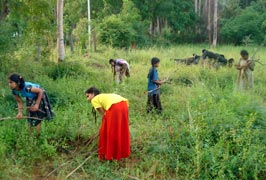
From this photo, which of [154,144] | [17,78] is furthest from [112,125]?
[17,78]

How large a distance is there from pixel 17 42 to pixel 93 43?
1019 cm

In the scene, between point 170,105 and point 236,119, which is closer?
point 236,119

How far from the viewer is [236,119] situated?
5.53 m

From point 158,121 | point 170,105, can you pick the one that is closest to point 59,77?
point 170,105

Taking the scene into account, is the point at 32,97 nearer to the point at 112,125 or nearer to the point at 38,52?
the point at 112,125

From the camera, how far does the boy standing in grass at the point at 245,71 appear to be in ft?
26.6

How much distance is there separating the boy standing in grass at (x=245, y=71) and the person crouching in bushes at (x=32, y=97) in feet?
15.7

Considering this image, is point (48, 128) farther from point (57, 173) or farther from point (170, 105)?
point (170, 105)

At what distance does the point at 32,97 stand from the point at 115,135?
5.02 feet

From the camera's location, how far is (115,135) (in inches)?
202

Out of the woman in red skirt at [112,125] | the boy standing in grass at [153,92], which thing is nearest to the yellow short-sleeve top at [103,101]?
the woman in red skirt at [112,125]

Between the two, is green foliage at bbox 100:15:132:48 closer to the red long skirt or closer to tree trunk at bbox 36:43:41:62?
tree trunk at bbox 36:43:41:62

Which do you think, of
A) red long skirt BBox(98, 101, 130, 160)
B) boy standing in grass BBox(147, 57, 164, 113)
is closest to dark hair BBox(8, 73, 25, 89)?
red long skirt BBox(98, 101, 130, 160)

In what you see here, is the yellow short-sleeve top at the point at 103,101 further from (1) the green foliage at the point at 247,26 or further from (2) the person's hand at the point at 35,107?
(1) the green foliage at the point at 247,26
